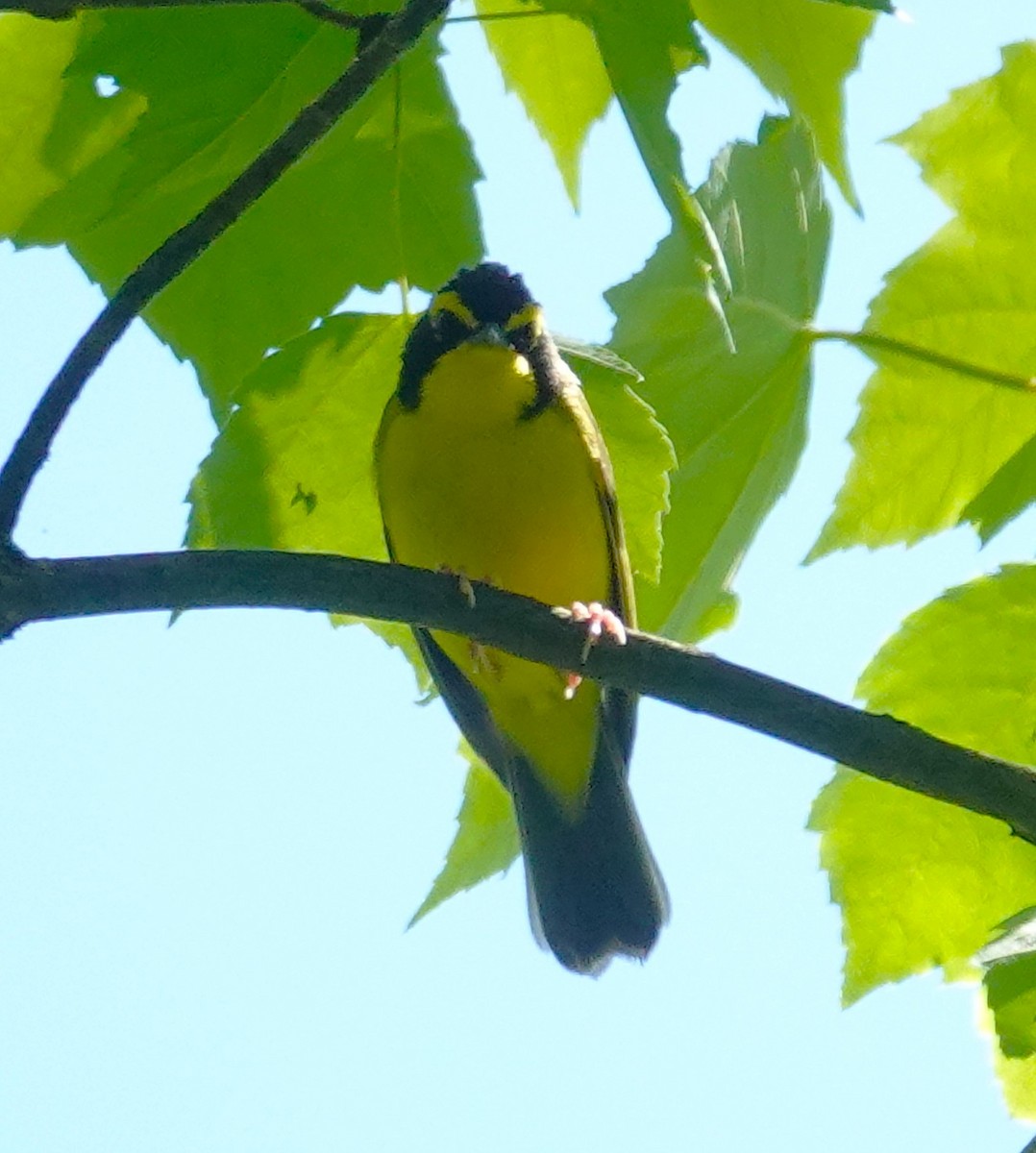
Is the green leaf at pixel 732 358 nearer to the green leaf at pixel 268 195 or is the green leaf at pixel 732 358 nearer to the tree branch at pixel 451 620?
the green leaf at pixel 268 195

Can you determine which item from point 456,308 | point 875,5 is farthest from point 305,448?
point 456,308

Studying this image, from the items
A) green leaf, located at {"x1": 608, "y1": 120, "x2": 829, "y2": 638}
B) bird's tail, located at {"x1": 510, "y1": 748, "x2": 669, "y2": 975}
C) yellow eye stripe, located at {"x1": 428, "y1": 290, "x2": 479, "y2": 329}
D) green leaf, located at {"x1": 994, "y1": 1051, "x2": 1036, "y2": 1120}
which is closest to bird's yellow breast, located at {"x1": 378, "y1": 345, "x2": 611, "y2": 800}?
yellow eye stripe, located at {"x1": 428, "y1": 290, "x2": 479, "y2": 329}

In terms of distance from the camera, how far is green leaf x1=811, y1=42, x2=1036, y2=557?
206cm

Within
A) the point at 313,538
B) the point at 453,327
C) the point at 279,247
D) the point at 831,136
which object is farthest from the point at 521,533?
the point at 831,136

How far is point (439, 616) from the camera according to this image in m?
1.71

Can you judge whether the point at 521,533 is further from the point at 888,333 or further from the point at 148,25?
the point at 148,25

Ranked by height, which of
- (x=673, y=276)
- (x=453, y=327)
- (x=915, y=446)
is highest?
(x=453, y=327)

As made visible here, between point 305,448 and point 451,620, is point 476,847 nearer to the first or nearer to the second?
point 451,620

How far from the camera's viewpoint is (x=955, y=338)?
205 centimetres

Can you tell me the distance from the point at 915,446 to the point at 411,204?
745 millimetres

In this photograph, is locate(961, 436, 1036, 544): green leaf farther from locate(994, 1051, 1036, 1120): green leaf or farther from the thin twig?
locate(994, 1051, 1036, 1120): green leaf

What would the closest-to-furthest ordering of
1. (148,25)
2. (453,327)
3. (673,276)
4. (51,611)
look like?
(51,611) < (148,25) < (673,276) < (453,327)

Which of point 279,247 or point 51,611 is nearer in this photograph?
point 51,611

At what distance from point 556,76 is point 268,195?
397mm
